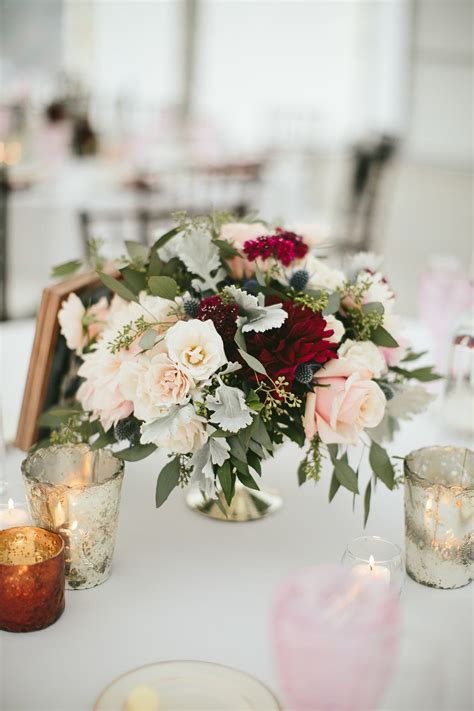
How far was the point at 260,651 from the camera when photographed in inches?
32.7

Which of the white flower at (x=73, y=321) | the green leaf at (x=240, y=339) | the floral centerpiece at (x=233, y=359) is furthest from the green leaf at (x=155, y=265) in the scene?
the green leaf at (x=240, y=339)

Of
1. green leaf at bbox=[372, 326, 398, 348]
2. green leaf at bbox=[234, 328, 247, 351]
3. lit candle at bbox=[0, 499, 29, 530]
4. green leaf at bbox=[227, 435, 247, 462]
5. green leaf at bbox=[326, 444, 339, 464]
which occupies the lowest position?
lit candle at bbox=[0, 499, 29, 530]

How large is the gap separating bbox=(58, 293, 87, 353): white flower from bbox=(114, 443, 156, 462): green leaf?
0.18m

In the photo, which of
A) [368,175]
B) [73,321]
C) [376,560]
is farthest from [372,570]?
[368,175]

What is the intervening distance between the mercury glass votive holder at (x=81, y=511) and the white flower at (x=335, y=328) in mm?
272

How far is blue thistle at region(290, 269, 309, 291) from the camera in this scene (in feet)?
3.39

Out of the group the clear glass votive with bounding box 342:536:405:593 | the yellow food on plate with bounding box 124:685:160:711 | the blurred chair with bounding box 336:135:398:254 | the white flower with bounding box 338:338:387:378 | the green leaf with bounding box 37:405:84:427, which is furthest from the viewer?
the blurred chair with bounding box 336:135:398:254

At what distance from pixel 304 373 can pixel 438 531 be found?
0.22m

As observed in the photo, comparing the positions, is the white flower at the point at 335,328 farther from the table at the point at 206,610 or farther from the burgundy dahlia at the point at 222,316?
the table at the point at 206,610

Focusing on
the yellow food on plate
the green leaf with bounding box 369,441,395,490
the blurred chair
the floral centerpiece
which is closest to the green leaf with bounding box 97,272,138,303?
the floral centerpiece

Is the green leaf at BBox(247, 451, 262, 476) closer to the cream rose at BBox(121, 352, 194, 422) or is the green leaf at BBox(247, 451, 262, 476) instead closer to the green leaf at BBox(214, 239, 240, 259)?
the cream rose at BBox(121, 352, 194, 422)

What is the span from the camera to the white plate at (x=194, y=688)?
748 millimetres

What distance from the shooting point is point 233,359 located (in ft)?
3.05

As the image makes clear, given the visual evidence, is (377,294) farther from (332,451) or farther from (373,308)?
(332,451)
